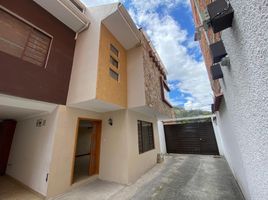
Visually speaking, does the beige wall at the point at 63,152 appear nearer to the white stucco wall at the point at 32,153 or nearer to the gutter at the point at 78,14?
the white stucco wall at the point at 32,153

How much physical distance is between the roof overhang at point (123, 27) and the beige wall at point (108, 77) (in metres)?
0.22

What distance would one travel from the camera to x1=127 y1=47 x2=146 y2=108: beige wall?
5465mm

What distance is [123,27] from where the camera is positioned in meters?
5.42

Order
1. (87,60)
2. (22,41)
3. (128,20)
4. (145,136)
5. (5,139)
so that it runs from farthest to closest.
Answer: (145,136) < (5,139) < (128,20) < (87,60) < (22,41)

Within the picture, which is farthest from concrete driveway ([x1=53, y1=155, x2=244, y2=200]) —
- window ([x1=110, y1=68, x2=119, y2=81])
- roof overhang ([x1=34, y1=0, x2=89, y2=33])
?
roof overhang ([x1=34, y1=0, x2=89, y2=33])

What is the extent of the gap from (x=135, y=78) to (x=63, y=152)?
421 centimetres

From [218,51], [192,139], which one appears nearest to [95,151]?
[218,51]

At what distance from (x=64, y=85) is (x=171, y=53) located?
10.3 m

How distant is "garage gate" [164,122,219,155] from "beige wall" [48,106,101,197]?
9.07m

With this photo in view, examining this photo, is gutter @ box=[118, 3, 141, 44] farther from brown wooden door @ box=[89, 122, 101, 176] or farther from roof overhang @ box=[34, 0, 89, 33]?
brown wooden door @ box=[89, 122, 101, 176]

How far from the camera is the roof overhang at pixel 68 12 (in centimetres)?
467

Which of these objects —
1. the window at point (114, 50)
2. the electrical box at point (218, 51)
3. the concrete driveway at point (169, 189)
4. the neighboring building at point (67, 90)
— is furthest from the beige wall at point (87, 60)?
the electrical box at point (218, 51)

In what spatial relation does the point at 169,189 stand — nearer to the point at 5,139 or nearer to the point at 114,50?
the point at 114,50

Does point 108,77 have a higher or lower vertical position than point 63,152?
higher
